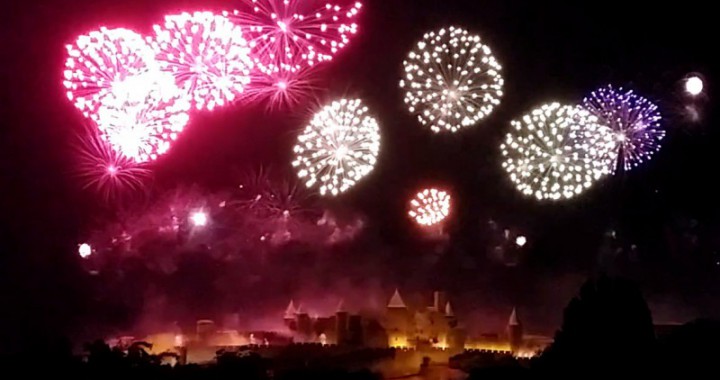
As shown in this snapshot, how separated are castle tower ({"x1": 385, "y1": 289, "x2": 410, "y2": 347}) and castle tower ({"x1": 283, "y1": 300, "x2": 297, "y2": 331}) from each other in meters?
2.93

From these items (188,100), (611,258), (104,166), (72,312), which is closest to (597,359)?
(188,100)

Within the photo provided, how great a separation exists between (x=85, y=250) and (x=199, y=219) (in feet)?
12.4

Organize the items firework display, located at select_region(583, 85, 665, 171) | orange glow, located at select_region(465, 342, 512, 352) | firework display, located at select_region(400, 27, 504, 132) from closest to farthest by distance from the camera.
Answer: firework display, located at select_region(400, 27, 504, 132), firework display, located at select_region(583, 85, 665, 171), orange glow, located at select_region(465, 342, 512, 352)

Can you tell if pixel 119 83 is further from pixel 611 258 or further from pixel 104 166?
pixel 611 258

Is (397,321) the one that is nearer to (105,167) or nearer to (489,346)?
(489,346)

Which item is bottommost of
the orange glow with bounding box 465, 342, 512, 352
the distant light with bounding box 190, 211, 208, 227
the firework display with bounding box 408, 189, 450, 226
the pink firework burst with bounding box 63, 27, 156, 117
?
the orange glow with bounding box 465, 342, 512, 352

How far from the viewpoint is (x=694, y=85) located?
90.2ft

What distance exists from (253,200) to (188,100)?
7091mm

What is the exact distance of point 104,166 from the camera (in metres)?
22.0

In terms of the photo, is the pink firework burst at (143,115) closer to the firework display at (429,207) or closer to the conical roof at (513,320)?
the firework display at (429,207)

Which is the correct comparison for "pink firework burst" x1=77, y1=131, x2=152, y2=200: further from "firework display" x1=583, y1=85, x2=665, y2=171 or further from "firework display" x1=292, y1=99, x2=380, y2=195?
"firework display" x1=583, y1=85, x2=665, y2=171

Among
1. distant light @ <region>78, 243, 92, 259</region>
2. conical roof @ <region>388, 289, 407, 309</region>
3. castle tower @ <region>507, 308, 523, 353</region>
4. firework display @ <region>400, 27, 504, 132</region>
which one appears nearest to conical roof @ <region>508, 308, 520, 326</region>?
castle tower @ <region>507, 308, 523, 353</region>

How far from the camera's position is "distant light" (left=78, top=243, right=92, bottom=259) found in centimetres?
2443

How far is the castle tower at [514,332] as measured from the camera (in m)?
24.8
